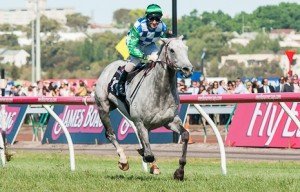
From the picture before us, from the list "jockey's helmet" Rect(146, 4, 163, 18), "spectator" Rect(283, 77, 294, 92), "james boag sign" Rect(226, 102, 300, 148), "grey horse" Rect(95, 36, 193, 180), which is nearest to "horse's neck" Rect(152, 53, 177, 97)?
"grey horse" Rect(95, 36, 193, 180)

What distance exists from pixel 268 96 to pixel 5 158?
14.1ft

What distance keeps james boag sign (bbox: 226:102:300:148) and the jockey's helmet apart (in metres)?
7.26

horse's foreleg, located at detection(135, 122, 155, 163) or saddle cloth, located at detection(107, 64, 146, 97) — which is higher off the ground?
saddle cloth, located at detection(107, 64, 146, 97)

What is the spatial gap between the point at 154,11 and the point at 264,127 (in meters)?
8.15

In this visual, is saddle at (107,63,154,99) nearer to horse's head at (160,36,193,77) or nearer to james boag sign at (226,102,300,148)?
horse's head at (160,36,193,77)

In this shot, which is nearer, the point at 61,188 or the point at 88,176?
the point at 61,188

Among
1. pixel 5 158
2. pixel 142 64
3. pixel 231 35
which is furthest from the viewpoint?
pixel 231 35

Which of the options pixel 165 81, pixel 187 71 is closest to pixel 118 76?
pixel 165 81

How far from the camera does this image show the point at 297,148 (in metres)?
20.5

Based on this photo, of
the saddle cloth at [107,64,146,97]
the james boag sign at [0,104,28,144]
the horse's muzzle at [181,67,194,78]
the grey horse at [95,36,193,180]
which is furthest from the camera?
the james boag sign at [0,104,28,144]

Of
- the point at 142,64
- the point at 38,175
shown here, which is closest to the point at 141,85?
the point at 142,64

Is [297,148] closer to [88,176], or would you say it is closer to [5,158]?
[5,158]

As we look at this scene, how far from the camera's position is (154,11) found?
1312cm

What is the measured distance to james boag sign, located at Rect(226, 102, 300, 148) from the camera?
20453mm
